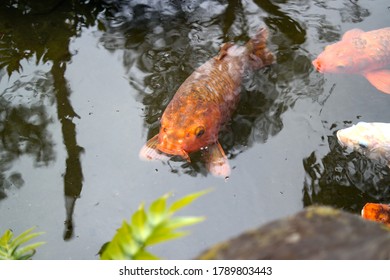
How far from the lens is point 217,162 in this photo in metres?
4.29

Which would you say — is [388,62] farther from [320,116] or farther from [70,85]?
[70,85]

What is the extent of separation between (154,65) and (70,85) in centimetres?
101

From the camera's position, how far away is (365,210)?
3.77 meters

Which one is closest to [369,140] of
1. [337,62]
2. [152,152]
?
[337,62]

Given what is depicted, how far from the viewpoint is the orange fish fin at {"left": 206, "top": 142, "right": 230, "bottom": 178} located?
167 inches

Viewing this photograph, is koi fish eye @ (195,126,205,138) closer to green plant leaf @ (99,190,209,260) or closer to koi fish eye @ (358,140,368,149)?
koi fish eye @ (358,140,368,149)

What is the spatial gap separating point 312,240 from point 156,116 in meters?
3.41

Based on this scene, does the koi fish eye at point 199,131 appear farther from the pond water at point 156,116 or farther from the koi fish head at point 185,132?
the pond water at point 156,116

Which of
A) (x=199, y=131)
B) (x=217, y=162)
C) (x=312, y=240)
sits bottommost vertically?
(x=217, y=162)

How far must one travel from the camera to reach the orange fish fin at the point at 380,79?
Answer: 4.91m

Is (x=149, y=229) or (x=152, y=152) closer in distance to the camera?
(x=149, y=229)

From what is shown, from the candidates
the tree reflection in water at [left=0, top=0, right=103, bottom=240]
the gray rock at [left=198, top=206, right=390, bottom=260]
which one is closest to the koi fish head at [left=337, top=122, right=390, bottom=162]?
the tree reflection in water at [left=0, top=0, right=103, bottom=240]

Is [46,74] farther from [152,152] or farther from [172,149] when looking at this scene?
[172,149]
